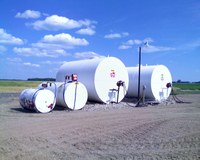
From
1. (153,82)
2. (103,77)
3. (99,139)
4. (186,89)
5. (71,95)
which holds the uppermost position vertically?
(103,77)

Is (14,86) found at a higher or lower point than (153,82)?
lower

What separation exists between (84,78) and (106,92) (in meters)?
1.62

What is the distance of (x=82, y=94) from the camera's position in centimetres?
1535

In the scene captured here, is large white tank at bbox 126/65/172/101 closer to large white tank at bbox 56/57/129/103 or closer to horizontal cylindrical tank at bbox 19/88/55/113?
large white tank at bbox 56/57/129/103

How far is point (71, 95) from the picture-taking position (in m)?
15.0

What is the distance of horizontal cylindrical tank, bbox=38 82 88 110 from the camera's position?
14875 mm

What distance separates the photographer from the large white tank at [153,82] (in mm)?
20188

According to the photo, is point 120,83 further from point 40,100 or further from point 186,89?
point 186,89

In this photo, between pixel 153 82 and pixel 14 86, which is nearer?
pixel 153 82

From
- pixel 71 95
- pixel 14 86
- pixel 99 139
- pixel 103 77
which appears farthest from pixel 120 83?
pixel 14 86

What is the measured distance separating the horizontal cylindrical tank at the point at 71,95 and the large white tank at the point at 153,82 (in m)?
6.37

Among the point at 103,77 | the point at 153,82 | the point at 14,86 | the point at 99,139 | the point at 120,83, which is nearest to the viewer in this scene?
the point at 99,139

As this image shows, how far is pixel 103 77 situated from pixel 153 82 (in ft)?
15.3

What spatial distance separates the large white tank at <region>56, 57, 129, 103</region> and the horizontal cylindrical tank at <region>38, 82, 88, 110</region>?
1.60 meters
